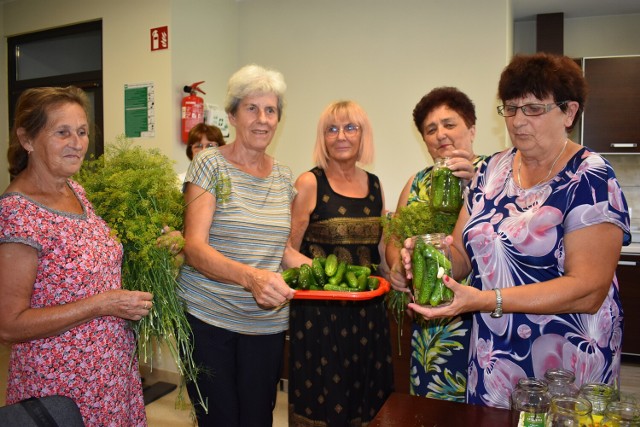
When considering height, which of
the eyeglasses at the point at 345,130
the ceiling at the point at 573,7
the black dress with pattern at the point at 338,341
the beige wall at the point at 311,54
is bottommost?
the black dress with pattern at the point at 338,341

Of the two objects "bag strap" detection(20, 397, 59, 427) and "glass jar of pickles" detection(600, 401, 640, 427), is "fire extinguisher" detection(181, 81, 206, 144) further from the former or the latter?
"glass jar of pickles" detection(600, 401, 640, 427)

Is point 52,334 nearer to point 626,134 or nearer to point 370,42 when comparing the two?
point 370,42

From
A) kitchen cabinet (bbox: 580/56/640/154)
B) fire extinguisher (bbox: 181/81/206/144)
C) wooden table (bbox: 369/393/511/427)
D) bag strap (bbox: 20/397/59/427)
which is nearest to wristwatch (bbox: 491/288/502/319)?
wooden table (bbox: 369/393/511/427)

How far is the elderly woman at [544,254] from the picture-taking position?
1.43m

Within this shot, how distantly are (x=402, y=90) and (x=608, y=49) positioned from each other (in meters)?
2.12

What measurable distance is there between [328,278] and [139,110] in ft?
10.1

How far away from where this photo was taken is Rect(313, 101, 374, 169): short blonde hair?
2.55 metres

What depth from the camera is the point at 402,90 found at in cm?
454

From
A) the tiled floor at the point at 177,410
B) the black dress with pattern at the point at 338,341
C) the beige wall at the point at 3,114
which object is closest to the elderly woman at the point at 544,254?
the black dress with pattern at the point at 338,341

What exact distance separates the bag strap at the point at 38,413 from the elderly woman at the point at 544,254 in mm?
944

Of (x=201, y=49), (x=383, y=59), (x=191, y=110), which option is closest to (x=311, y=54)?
(x=383, y=59)

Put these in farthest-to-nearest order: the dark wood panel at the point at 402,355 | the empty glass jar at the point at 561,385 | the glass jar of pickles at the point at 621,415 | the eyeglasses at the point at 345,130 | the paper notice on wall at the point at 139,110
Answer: the paper notice on wall at the point at 139,110 → the dark wood panel at the point at 402,355 → the eyeglasses at the point at 345,130 → the empty glass jar at the point at 561,385 → the glass jar of pickles at the point at 621,415

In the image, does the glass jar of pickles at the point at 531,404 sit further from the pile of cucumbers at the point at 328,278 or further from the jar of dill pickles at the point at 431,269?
the pile of cucumbers at the point at 328,278

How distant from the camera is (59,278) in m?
1.50
